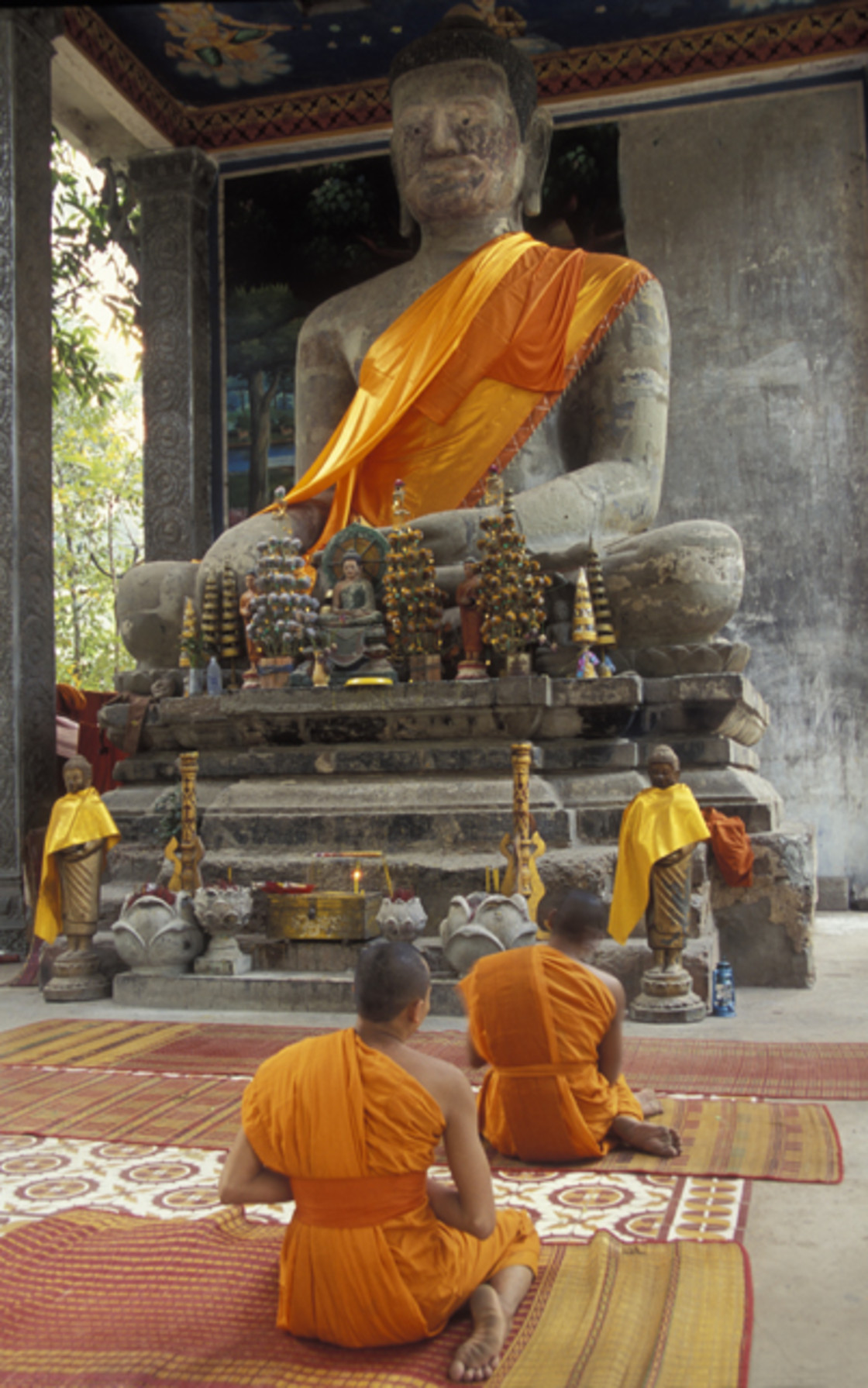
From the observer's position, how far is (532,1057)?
3244mm

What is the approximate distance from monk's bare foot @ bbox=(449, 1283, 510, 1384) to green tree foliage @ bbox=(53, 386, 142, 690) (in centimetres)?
1591

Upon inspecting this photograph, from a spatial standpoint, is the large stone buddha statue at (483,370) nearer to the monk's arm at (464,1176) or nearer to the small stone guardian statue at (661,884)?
the small stone guardian statue at (661,884)

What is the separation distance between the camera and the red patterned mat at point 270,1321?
2.17 meters

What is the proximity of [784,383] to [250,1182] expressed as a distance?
807 centimetres

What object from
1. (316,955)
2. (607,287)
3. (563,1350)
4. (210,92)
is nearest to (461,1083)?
(563,1350)

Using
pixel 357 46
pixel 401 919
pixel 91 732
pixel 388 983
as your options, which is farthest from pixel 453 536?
pixel 388 983

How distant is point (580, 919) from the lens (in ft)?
10.9

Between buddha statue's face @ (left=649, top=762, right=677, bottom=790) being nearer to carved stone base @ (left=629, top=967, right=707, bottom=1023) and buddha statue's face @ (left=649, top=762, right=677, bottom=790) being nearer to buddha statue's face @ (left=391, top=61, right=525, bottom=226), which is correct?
carved stone base @ (left=629, top=967, right=707, bottom=1023)

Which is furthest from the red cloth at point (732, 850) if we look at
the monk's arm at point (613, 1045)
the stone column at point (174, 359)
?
the stone column at point (174, 359)

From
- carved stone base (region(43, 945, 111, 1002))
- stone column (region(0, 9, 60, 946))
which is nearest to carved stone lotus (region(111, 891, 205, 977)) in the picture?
carved stone base (region(43, 945, 111, 1002))

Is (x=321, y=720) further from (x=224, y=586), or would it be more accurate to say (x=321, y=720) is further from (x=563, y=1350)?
(x=563, y=1350)

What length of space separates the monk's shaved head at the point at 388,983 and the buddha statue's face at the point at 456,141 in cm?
714

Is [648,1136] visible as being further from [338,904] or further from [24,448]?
[24,448]

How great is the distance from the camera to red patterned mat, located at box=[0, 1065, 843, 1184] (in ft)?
10.6
